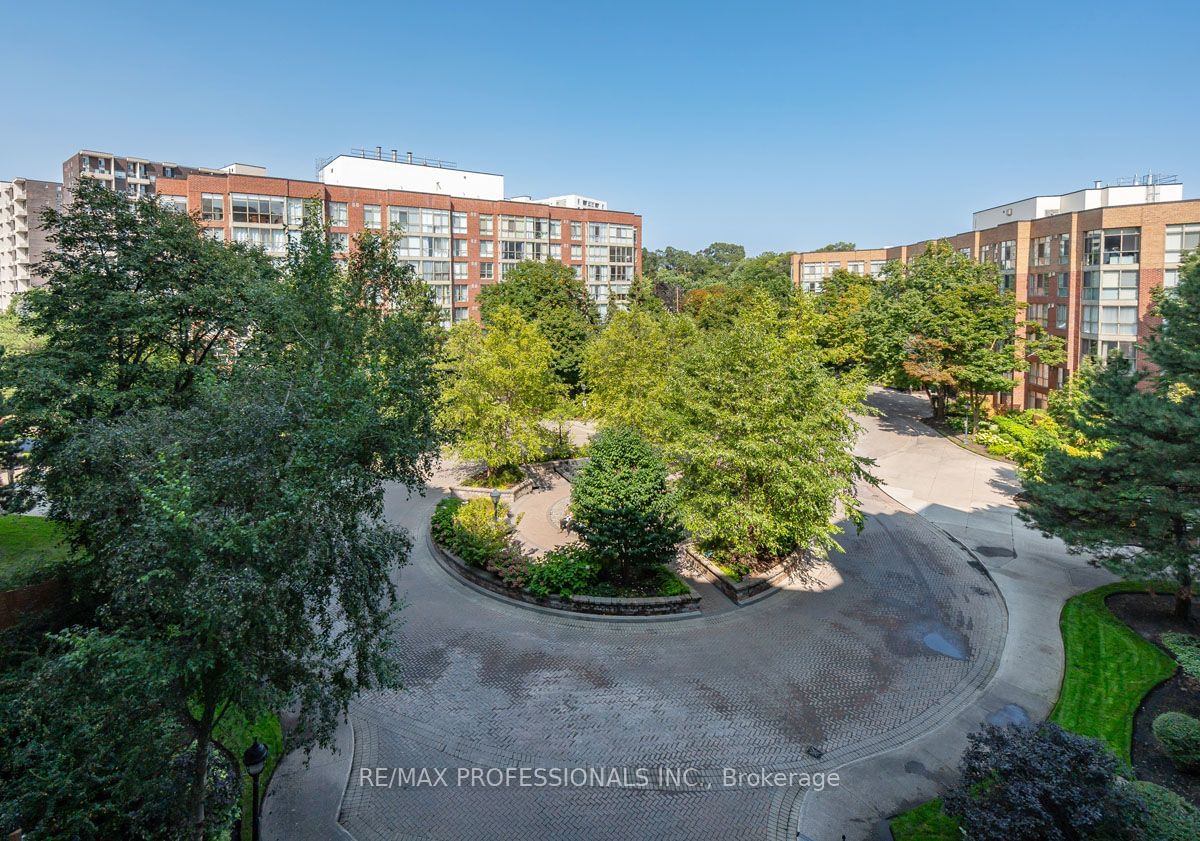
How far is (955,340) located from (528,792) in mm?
33363

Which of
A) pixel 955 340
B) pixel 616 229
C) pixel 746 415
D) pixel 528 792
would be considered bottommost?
pixel 528 792

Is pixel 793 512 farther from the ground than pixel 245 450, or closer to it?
closer to it

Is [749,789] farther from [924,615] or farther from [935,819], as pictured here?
[924,615]

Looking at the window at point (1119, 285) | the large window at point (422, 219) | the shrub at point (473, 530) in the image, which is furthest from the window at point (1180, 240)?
the large window at point (422, 219)

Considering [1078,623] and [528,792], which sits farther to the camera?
[1078,623]

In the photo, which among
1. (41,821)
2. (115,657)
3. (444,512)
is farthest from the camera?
(444,512)

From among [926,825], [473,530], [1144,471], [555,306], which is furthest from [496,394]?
[555,306]

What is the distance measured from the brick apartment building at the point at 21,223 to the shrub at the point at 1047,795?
4303 inches

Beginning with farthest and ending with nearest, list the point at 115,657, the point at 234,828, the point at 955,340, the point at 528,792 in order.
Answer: the point at 955,340, the point at 528,792, the point at 234,828, the point at 115,657

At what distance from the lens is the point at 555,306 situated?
48.5m

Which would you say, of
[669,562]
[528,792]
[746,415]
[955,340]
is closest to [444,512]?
[669,562]

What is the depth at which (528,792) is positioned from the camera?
39.2 feet

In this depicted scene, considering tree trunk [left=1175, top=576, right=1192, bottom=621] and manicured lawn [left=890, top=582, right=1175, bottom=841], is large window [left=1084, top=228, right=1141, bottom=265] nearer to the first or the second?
manicured lawn [left=890, top=582, right=1175, bottom=841]

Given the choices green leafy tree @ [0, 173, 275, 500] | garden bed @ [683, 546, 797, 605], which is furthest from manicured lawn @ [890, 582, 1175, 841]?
green leafy tree @ [0, 173, 275, 500]
